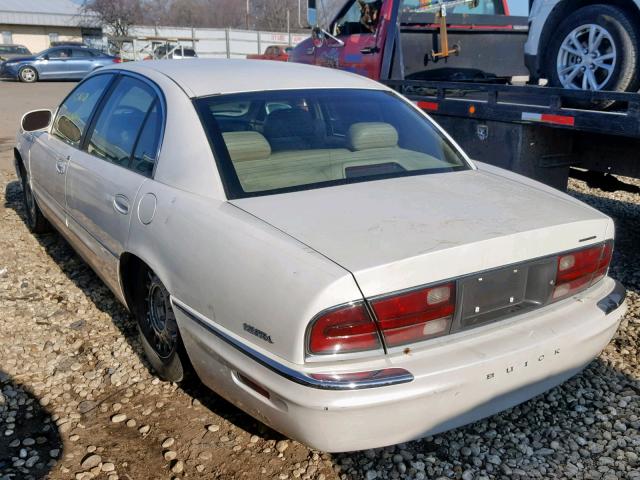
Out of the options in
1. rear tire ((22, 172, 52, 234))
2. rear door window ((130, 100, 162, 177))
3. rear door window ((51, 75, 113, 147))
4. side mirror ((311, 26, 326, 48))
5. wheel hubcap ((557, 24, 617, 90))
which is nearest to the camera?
rear door window ((130, 100, 162, 177))

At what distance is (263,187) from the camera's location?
2662 millimetres

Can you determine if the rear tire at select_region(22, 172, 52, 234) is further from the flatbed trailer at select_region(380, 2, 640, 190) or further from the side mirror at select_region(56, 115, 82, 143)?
the flatbed trailer at select_region(380, 2, 640, 190)

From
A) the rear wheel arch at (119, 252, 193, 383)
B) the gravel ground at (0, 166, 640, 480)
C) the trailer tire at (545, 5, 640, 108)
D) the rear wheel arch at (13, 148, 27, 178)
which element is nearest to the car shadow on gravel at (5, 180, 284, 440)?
the gravel ground at (0, 166, 640, 480)

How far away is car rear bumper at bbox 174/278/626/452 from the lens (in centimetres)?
202

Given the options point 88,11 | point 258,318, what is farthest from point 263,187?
point 88,11

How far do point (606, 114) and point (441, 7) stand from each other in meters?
2.97

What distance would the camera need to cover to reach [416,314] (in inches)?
82.7

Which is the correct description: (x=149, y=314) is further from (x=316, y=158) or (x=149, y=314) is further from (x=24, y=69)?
(x=24, y=69)

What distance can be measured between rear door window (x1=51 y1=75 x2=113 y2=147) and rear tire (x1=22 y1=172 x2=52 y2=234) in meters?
0.91

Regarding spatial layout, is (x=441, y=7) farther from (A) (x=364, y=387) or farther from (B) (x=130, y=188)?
(A) (x=364, y=387)

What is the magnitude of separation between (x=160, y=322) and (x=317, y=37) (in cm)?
513

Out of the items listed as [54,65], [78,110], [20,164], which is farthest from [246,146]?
[54,65]

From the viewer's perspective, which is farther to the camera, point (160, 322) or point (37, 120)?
point (37, 120)

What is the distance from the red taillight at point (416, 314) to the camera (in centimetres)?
205
